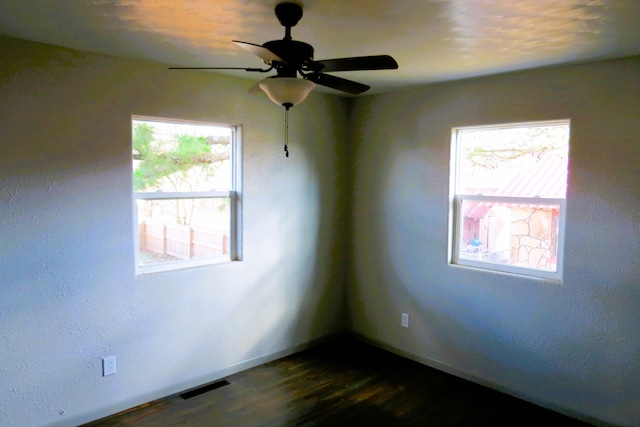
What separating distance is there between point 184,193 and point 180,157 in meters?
0.29

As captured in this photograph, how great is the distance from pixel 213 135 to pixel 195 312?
4.76 ft

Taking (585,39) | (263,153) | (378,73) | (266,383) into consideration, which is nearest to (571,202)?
(585,39)

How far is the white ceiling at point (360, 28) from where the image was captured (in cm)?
200

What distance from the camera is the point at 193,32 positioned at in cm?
240

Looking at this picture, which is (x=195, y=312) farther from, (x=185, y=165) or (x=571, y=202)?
(x=571, y=202)

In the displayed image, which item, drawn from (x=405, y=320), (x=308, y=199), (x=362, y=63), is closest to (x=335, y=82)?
(x=362, y=63)

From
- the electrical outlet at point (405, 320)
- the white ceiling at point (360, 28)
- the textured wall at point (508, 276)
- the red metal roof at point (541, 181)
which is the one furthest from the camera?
Result: the electrical outlet at point (405, 320)

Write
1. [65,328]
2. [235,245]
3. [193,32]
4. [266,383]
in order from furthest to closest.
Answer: [235,245], [266,383], [65,328], [193,32]

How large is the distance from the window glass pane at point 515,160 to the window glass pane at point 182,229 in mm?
2096

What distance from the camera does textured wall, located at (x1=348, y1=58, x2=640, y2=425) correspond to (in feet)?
9.50

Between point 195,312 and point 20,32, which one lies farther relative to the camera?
point 195,312

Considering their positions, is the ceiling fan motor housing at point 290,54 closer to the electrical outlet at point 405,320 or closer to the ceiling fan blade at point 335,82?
the ceiling fan blade at point 335,82

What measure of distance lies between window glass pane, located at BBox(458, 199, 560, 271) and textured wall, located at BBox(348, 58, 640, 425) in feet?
0.51

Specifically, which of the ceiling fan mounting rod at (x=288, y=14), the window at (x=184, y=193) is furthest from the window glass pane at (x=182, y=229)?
the ceiling fan mounting rod at (x=288, y=14)
